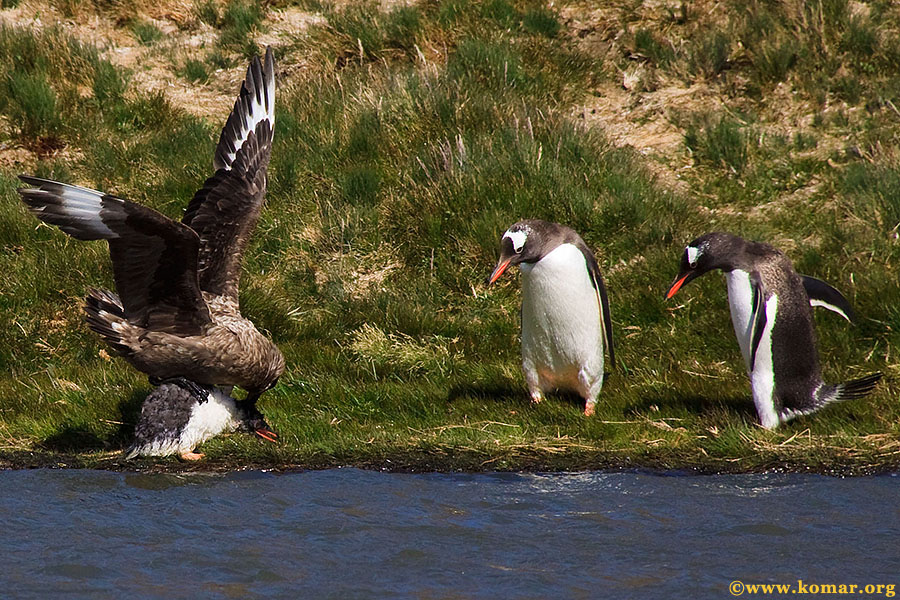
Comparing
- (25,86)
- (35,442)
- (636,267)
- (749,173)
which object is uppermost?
(25,86)

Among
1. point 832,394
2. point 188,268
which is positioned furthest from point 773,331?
point 188,268

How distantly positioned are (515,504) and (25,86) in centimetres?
742

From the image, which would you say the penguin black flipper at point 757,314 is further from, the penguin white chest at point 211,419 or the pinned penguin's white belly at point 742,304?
the penguin white chest at point 211,419

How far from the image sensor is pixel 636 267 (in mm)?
9141

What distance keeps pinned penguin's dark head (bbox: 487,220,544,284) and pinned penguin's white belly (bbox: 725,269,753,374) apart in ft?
3.85

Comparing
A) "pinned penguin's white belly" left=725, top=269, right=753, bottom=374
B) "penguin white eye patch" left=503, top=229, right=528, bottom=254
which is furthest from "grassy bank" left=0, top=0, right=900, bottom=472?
"penguin white eye patch" left=503, top=229, right=528, bottom=254

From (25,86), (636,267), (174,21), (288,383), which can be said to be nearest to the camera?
(288,383)

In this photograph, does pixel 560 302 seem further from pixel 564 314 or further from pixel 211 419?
pixel 211 419

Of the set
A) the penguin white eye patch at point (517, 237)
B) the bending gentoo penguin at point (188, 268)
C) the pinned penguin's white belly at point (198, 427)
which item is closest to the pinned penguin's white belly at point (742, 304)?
the penguin white eye patch at point (517, 237)

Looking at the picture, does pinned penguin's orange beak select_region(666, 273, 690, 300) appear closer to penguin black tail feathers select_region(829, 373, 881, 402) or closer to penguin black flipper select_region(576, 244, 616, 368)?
penguin black flipper select_region(576, 244, 616, 368)

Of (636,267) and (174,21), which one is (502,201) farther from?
(174,21)

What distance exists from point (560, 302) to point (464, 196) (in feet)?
8.62

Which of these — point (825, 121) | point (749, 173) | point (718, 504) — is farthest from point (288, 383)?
point (825, 121)

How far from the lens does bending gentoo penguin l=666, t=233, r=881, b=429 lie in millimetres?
6801
